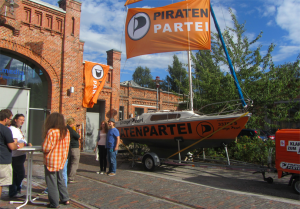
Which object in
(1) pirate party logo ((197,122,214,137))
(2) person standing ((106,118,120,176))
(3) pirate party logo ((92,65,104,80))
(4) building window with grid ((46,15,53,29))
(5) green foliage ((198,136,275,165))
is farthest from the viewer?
(3) pirate party logo ((92,65,104,80))

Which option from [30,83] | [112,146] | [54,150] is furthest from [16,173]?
[30,83]

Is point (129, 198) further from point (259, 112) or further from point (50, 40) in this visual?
point (50, 40)

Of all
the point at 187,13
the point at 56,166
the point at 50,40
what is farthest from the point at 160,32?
the point at 56,166

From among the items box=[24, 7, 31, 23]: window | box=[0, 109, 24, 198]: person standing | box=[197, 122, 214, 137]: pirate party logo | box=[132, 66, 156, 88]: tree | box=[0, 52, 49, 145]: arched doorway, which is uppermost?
box=[132, 66, 156, 88]: tree

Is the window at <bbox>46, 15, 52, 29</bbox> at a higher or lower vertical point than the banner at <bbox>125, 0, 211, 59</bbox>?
higher

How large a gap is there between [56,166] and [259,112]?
35.8 ft

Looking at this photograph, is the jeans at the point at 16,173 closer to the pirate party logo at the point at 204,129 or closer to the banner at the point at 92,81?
the pirate party logo at the point at 204,129

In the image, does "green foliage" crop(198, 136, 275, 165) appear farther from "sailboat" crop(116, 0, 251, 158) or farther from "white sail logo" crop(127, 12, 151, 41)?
"white sail logo" crop(127, 12, 151, 41)

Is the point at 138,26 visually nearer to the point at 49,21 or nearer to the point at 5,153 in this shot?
the point at 49,21

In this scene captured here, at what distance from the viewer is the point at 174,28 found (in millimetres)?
10734

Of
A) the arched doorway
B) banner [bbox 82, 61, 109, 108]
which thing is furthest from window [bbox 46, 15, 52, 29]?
banner [bbox 82, 61, 109, 108]

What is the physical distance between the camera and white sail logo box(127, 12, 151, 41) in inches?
449

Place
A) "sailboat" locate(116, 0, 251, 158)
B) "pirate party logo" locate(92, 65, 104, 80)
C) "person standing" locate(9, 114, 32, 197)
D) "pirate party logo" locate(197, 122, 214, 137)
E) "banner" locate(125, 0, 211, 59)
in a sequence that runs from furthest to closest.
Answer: "pirate party logo" locate(92, 65, 104, 80), "banner" locate(125, 0, 211, 59), "pirate party logo" locate(197, 122, 214, 137), "sailboat" locate(116, 0, 251, 158), "person standing" locate(9, 114, 32, 197)

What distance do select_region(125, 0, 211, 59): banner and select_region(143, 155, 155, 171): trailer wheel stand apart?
191 inches
